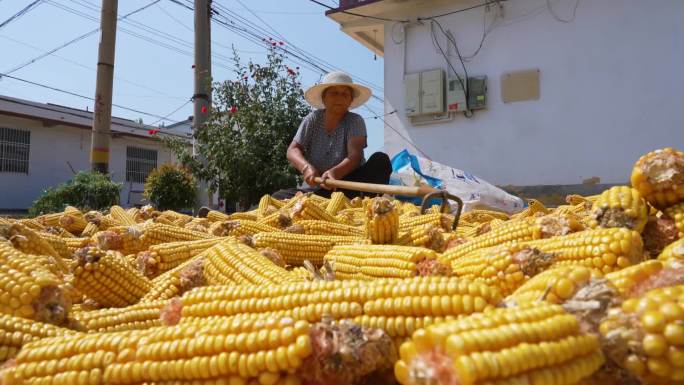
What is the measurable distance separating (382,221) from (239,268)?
93cm

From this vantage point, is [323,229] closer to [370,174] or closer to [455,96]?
[370,174]

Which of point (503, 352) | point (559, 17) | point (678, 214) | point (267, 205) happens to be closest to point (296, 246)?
point (678, 214)

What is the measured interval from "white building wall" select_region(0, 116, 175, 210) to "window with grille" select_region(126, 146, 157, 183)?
0.51 meters

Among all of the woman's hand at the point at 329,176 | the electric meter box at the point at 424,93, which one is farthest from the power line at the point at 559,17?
the woman's hand at the point at 329,176

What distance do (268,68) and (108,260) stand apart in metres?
9.30

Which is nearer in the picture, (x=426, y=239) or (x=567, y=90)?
(x=426, y=239)

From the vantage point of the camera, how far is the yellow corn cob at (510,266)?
5.16ft

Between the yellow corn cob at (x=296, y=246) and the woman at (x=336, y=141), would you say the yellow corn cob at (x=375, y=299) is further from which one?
the woman at (x=336, y=141)

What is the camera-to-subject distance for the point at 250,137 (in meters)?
10.0

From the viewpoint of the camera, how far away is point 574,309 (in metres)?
0.98

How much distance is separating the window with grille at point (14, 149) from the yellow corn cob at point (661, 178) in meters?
20.1

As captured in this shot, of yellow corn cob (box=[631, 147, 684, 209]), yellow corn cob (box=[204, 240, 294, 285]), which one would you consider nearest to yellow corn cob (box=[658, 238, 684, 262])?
yellow corn cob (box=[631, 147, 684, 209])

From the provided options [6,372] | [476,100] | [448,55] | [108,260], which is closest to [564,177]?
[476,100]

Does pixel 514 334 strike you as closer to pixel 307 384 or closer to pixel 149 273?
pixel 307 384
